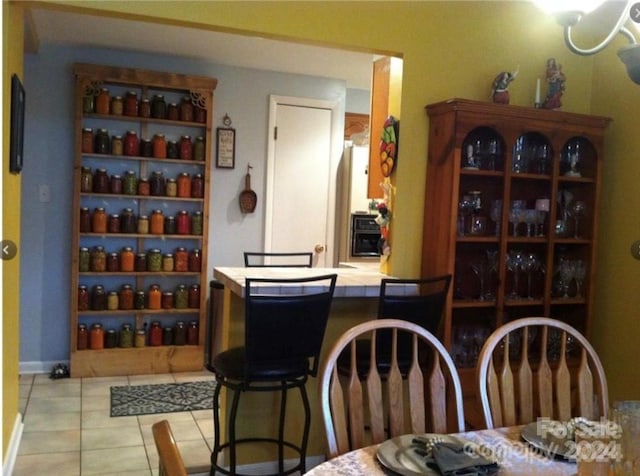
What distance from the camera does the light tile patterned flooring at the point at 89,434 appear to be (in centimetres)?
275

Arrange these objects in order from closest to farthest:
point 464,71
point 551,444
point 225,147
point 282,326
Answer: point 551,444
point 282,326
point 464,71
point 225,147

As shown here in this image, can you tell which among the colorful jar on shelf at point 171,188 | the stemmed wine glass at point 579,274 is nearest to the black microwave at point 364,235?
the colorful jar on shelf at point 171,188

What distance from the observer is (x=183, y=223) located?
431 cm

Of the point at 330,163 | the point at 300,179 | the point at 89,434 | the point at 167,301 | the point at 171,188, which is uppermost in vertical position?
the point at 330,163

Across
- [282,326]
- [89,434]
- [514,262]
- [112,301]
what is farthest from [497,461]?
[112,301]

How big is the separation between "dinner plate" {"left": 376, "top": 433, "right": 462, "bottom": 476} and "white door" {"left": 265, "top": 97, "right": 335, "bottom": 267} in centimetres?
342

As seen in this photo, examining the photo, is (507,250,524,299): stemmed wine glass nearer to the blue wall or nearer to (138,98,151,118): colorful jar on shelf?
the blue wall

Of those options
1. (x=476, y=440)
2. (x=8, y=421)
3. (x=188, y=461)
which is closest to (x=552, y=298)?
(x=476, y=440)

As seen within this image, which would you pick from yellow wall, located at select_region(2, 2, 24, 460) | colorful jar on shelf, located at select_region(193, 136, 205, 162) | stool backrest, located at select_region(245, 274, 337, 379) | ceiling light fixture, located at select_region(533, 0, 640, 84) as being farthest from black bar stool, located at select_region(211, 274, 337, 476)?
colorful jar on shelf, located at select_region(193, 136, 205, 162)

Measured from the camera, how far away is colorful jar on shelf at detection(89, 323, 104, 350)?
4.10m

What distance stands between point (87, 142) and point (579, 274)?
132 inches

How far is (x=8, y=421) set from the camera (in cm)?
265

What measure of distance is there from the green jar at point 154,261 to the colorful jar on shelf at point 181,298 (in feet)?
0.72

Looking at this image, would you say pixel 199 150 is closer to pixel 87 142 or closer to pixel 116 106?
pixel 116 106
